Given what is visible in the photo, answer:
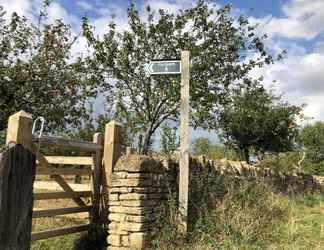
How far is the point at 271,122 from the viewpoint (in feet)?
68.7

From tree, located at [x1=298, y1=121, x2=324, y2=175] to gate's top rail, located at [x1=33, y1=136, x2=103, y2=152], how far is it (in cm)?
3684

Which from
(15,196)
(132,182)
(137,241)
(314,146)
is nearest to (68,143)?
(132,182)

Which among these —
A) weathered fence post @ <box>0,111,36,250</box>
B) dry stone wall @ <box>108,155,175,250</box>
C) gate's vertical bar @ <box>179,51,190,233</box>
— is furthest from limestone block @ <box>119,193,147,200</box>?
weathered fence post @ <box>0,111,36,250</box>

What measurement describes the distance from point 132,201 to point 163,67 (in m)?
2.21

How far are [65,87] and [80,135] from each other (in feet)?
22.7

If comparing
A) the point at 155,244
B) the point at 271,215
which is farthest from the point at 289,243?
the point at 155,244

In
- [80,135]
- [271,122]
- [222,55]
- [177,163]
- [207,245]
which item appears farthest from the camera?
[271,122]

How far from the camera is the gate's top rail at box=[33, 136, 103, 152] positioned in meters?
5.77

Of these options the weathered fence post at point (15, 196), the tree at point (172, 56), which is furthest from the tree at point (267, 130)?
the weathered fence post at point (15, 196)

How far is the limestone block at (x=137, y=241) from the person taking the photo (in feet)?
20.1

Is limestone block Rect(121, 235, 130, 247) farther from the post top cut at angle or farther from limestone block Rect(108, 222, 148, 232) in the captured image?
the post top cut at angle

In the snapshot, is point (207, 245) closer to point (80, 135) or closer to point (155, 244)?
point (155, 244)

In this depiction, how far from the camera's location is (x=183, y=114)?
6.67 meters

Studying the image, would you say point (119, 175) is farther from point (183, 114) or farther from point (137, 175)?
point (183, 114)
